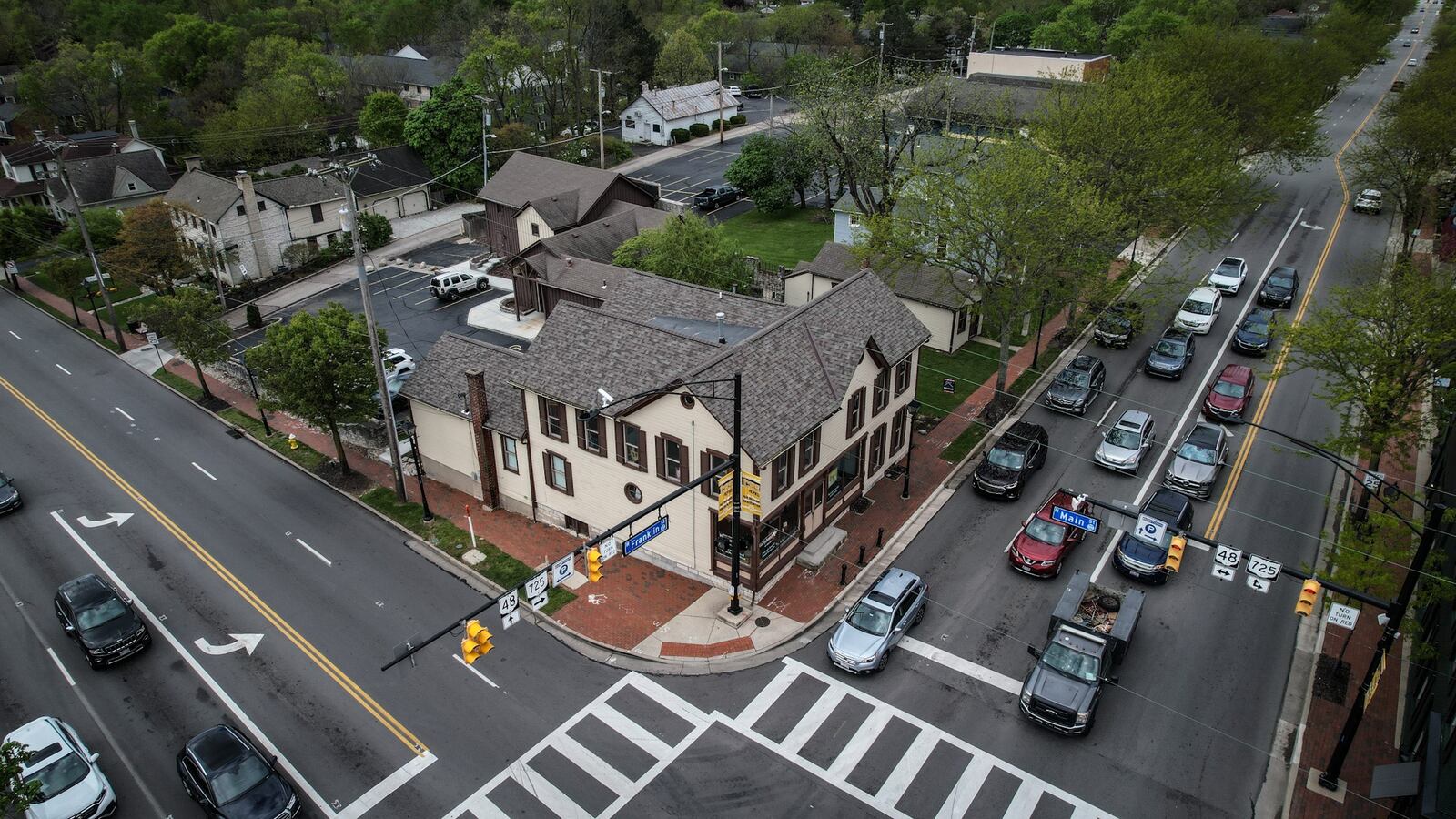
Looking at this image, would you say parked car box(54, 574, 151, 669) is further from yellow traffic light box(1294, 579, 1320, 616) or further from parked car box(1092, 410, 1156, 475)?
parked car box(1092, 410, 1156, 475)

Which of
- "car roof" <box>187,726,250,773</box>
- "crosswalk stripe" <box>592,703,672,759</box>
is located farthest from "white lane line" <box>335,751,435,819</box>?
"crosswalk stripe" <box>592,703,672,759</box>


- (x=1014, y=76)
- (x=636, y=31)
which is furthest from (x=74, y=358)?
(x=1014, y=76)

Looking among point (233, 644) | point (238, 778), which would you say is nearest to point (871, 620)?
point (238, 778)

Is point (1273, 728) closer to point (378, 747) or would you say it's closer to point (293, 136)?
point (378, 747)

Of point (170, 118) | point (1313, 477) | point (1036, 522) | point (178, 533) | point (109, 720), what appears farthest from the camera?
point (170, 118)

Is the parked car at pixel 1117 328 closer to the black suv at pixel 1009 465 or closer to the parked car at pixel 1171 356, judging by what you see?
the parked car at pixel 1171 356

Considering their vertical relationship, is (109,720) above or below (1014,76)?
below
